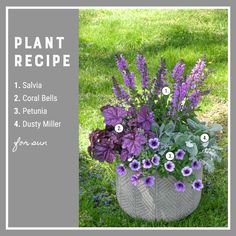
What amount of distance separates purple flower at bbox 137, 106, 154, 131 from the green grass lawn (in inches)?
35.1

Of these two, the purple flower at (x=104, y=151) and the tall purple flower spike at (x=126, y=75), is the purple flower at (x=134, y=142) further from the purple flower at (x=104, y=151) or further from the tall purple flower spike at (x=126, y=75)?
the tall purple flower spike at (x=126, y=75)

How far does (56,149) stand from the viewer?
540 centimetres

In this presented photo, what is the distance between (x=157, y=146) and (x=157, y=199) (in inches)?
17.0

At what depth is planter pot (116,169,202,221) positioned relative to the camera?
5.08 m

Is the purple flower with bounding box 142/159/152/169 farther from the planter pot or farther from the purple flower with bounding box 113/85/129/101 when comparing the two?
the purple flower with bounding box 113/85/129/101

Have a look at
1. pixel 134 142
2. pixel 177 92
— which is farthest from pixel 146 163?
pixel 177 92

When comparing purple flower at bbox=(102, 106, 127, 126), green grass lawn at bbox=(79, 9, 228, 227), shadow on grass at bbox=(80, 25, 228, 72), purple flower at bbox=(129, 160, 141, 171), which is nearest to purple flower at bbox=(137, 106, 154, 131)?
purple flower at bbox=(102, 106, 127, 126)

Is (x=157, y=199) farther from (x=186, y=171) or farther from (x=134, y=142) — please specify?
(x=134, y=142)

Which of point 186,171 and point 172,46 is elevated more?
point 172,46

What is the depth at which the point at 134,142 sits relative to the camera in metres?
4.98

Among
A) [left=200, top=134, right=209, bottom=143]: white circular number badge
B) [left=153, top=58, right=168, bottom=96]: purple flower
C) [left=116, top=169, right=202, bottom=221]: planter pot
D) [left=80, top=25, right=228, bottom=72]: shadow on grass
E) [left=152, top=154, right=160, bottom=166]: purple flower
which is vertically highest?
[left=80, top=25, right=228, bottom=72]: shadow on grass

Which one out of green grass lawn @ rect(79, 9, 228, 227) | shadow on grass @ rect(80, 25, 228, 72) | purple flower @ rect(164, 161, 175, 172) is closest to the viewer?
purple flower @ rect(164, 161, 175, 172)

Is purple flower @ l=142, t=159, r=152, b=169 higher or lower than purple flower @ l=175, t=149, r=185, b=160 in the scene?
lower

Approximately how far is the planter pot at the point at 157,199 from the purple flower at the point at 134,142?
0.22 meters
